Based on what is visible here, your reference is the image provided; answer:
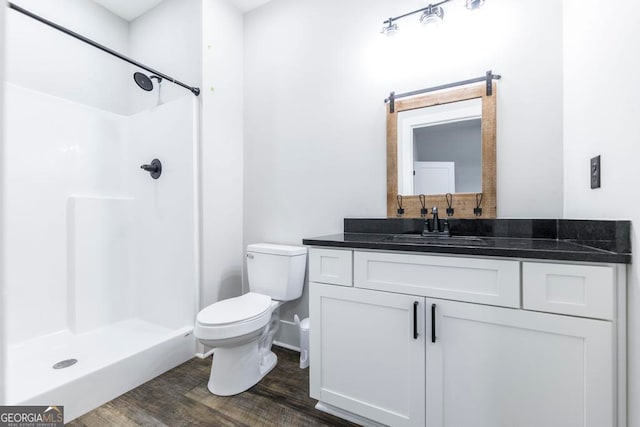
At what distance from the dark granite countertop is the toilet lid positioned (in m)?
0.59

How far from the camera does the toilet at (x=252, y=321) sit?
151 centimetres

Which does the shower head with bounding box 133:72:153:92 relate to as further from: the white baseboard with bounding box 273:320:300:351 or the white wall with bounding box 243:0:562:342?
the white baseboard with bounding box 273:320:300:351

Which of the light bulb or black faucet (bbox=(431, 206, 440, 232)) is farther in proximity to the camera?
black faucet (bbox=(431, 206, 440, 232))

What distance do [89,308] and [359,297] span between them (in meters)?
2.14

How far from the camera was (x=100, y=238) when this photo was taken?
2.21 m

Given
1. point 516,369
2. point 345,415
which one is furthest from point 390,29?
point 345,415

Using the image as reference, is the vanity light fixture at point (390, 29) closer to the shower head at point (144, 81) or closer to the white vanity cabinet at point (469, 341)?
the white vanity cabinet at point (469, 341)

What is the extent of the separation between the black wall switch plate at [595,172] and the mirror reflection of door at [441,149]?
0.47 m

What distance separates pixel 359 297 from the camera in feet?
4.14

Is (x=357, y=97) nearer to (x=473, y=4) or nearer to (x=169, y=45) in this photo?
(x=473, y=4)

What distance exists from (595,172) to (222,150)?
7.00ft

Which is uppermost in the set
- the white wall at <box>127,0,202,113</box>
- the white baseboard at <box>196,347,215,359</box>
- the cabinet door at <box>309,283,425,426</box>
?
the white wall at <box>127,0,202,113</box>

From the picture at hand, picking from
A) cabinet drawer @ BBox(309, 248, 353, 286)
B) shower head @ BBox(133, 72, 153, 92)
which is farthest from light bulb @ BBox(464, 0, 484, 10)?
shower head @ BBox(133, 72, 153, 92)

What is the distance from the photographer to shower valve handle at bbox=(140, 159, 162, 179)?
2131mm
